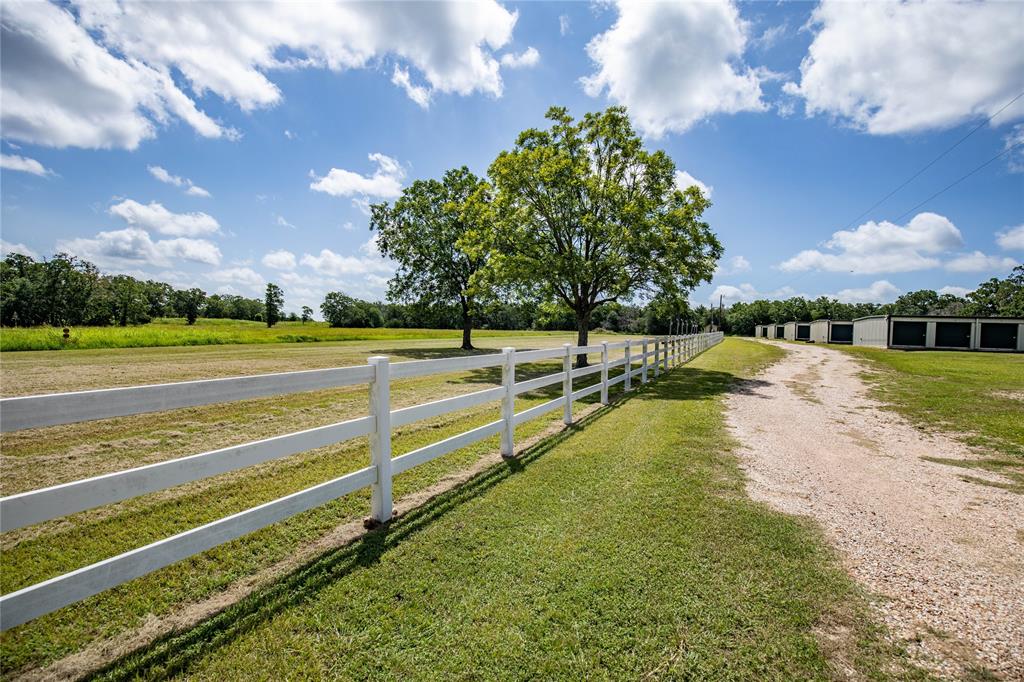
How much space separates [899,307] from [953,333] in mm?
118198

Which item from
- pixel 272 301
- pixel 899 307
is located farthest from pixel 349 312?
pixel 899 307

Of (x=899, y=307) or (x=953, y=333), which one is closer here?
(x=953, y=333)

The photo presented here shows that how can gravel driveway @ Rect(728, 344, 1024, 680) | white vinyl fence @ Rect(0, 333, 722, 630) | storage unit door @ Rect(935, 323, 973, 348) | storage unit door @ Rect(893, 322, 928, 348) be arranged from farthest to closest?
storage unit door @ Rect(893, 322, 928, 348), storage unit door @ Rect(935, 323, 973, 348), gravel driveway @ Rect(728, 344, 1024, 680), white vinyl fence @ Rect(0, 333, 722, 630)

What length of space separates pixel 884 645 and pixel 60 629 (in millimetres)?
Answer: 4687

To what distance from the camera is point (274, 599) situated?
2771mm

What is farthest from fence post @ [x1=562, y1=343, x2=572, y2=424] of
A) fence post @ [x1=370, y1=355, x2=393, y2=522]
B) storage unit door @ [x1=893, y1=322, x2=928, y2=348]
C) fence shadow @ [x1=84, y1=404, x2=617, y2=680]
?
storage unit door @ [x1=893, y1=322, x2=928, y2=348]

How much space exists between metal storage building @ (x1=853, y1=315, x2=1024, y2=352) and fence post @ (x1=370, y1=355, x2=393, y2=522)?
45.7m

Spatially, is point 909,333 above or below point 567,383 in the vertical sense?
above

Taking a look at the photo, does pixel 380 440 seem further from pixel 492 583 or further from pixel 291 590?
pixel 492 583

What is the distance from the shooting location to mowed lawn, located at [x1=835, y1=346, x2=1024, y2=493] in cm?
611

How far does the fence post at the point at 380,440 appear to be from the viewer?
12.5 ft

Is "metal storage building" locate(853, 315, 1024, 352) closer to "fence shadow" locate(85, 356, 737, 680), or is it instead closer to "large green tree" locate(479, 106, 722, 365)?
"large green tree" locate(479, 106, 722, 365)

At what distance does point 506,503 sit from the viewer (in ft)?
13.9

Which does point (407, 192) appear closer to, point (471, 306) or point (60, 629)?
point (471, 306)
